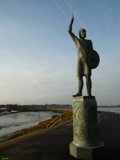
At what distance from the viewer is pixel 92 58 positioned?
8508 millimetres

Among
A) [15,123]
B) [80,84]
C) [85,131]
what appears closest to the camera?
[85,131]

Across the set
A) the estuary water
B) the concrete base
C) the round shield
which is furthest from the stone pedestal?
the estuary water

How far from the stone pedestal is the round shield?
1.16 m

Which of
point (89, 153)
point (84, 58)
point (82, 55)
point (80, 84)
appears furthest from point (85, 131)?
point (82, 55)

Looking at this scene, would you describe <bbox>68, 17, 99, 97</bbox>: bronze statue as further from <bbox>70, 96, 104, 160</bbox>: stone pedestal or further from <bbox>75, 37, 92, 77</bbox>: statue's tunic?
<bbox>70, 96, 104, 160</bbox>: stone pedestal

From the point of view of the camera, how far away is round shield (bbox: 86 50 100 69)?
27.8 ft

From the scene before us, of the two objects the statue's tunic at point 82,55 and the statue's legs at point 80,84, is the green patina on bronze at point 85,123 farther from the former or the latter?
the statue's tunic at point 82,55

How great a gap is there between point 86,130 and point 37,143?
11.1ft

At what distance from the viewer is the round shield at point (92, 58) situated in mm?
8477

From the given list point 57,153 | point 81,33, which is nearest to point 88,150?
point 57,153

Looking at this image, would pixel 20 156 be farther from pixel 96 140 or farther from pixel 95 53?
pixel 95 53

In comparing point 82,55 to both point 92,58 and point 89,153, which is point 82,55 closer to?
point 92,58

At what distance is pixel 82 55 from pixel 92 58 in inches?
14.0

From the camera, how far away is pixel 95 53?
28.1ft
